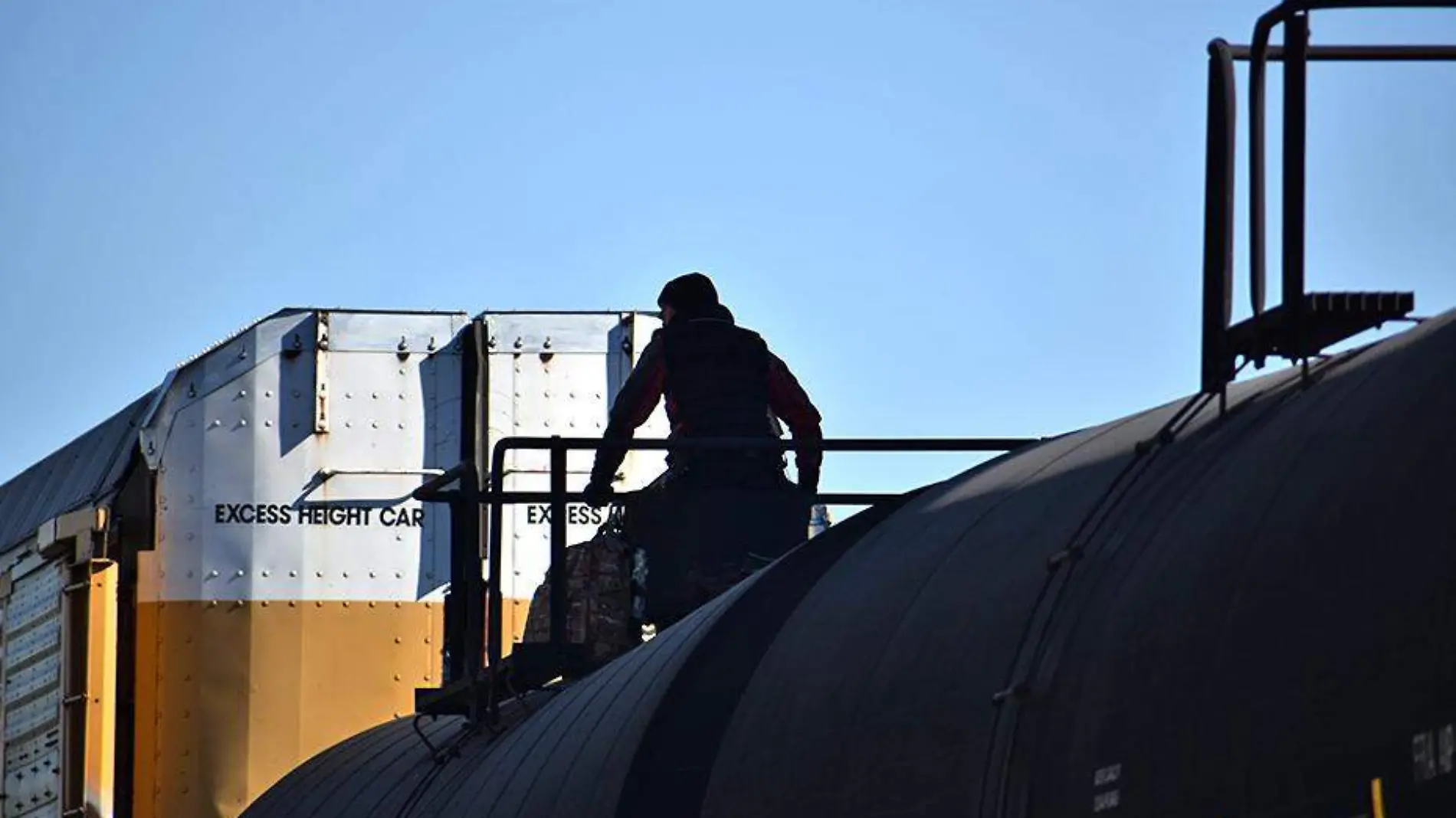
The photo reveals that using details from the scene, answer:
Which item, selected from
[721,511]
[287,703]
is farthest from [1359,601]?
[287,703]

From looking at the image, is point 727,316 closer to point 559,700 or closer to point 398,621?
point 559,700

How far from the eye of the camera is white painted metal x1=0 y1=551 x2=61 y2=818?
14.7m

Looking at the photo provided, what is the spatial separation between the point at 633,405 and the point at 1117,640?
215 inches

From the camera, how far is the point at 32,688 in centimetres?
1528

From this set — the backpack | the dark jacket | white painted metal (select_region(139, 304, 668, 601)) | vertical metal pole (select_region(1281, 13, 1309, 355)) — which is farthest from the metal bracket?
vertical metal pole (select_region(1281, 13, 1309, 355))

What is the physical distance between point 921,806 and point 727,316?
5.22m

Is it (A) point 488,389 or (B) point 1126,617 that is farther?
(A) point 488,389

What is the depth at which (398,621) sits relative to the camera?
14758mm

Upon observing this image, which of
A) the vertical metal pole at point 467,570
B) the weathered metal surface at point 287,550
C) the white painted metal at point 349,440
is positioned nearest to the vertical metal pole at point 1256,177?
the vertical metal pole at point 467,570

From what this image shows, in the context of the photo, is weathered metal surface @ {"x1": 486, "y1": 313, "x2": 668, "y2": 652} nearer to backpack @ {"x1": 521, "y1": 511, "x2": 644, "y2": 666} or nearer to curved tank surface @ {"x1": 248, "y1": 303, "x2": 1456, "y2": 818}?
backpack @ {"x1": 521, "y1": 511, "x2": 644, "y2": 666}

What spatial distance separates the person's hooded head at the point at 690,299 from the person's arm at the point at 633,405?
5.4 inches

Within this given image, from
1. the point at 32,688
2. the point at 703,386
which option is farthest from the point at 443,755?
the point at 32,688

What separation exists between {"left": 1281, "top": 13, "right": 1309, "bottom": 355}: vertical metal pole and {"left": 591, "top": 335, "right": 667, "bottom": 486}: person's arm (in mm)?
5168

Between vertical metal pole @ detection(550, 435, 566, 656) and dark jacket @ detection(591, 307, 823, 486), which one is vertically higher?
dark jacket @ detection(591, 307, 823, 486)
